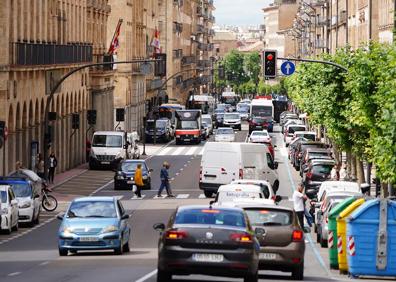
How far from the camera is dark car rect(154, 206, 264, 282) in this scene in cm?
2544

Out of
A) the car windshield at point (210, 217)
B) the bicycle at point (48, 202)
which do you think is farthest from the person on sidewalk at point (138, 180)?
the car windshield at point (210, 217)

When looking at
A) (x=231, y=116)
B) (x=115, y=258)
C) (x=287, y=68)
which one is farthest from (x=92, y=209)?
(x=231, y=116)

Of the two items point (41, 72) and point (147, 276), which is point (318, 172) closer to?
point (41, 72)

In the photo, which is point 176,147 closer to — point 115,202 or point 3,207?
point 3,207

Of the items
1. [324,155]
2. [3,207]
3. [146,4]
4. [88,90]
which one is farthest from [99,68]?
[3,207]

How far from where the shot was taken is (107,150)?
3278 inches

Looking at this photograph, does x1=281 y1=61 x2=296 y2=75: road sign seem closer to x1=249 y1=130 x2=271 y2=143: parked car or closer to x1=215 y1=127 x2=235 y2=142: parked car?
x1=249 y1=130 x2=271 y2=143: parked car

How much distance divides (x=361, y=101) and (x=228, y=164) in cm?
1177

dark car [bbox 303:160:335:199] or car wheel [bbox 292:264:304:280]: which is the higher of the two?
car wheel [bbox 292:264:304:280]

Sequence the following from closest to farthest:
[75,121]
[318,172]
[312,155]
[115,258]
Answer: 1. [115,258]
2. [318,172]
3. [312,155]
4. [75,121]

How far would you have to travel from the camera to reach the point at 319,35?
161 metres

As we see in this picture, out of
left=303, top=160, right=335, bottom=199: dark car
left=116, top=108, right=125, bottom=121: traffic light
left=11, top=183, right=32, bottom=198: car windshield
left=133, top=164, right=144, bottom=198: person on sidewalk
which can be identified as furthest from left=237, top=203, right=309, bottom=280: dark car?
left=116, top=108, right=125, bottom=121: traffic light

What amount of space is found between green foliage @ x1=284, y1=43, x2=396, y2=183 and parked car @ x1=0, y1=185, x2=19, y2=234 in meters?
10.7

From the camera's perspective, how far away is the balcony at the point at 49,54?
6712 centimetres
